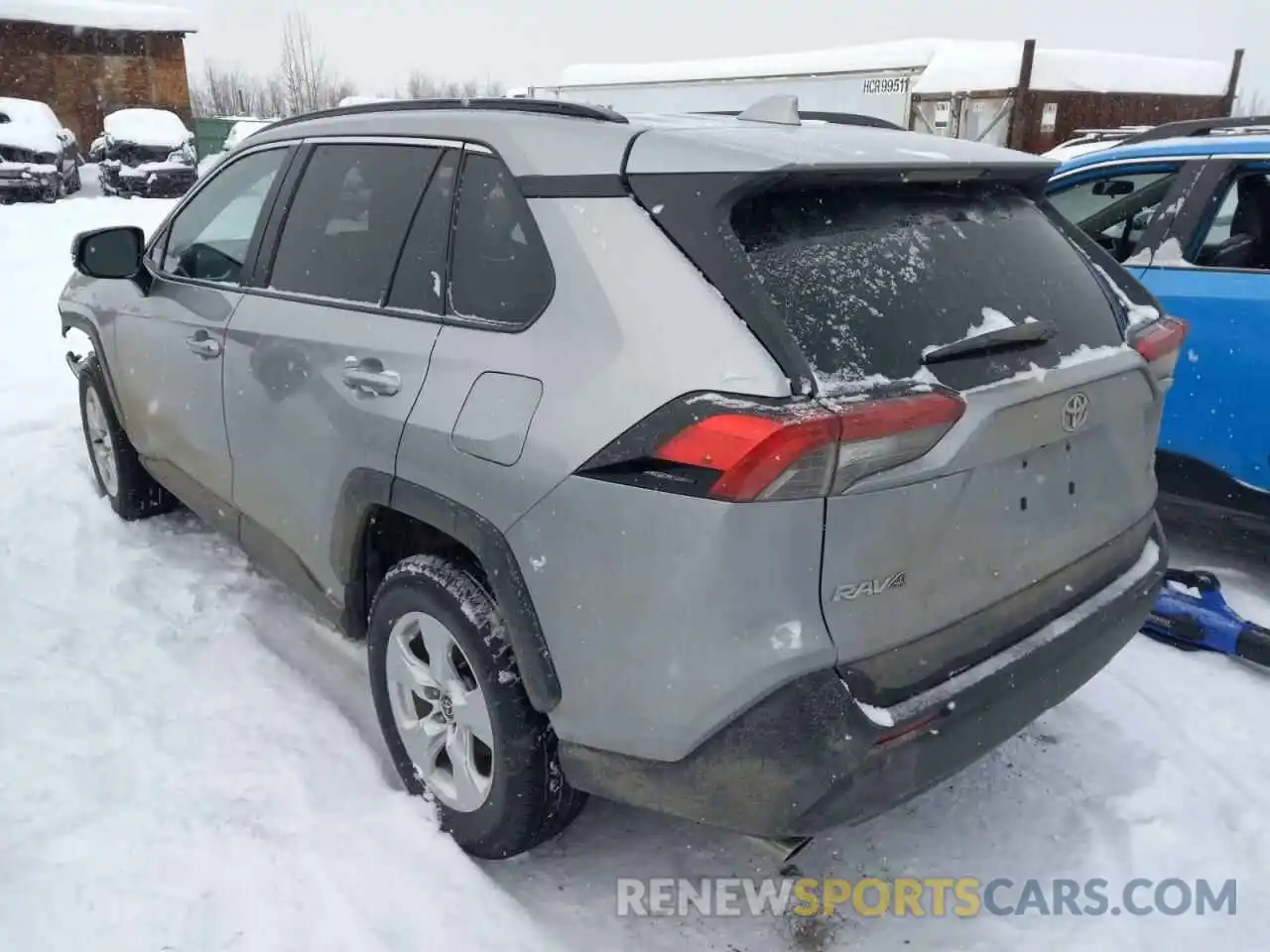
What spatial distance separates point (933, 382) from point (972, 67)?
22.3 m

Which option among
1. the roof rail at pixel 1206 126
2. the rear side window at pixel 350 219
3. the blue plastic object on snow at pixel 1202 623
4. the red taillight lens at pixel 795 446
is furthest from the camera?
the roof rail at pixel 1206 126

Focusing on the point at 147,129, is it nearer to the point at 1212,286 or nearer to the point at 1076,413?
the point at 1212,286

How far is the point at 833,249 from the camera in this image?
6.74ft

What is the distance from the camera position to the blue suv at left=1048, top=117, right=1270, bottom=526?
A: 3.88 metres

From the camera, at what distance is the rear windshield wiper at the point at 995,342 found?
2014 mm

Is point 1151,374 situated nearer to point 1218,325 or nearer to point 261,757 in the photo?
point 1218,325

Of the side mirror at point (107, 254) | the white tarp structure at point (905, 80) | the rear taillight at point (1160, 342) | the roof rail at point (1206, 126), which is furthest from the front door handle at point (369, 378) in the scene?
the white tarp structure at point (905, 80)

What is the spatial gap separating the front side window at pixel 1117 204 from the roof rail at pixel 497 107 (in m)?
2.98

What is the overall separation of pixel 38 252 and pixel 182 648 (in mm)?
11992

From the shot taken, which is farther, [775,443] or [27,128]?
[27,128]

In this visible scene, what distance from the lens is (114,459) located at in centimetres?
453

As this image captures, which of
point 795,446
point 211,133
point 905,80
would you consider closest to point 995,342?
point 795,446

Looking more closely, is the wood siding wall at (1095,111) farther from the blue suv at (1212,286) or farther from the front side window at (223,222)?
the front side window at (223,222)

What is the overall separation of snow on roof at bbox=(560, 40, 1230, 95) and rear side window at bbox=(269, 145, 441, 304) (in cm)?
2026
